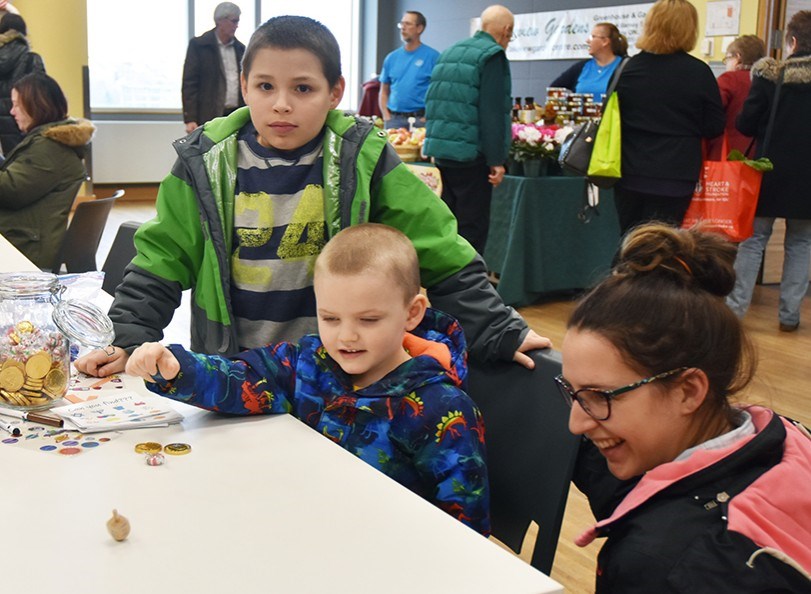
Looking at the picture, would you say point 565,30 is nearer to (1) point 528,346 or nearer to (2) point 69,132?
(2) point 69,132

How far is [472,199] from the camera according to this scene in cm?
494

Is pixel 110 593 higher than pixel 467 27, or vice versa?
pixel 467 27

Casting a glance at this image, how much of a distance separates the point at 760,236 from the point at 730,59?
54.4 inches

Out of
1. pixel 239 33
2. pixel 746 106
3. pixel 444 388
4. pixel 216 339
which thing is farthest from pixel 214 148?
pixel 239 33

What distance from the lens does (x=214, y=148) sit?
68.9 inches

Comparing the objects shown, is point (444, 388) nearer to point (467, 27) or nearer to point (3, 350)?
point (3, 350)

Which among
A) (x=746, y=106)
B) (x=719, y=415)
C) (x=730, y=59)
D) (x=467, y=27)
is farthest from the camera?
(x=467, y=27)

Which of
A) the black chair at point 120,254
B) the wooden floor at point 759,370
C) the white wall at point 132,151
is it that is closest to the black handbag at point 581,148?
the wooden floor at point 759,370

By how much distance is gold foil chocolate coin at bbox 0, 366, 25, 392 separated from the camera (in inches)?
55.0

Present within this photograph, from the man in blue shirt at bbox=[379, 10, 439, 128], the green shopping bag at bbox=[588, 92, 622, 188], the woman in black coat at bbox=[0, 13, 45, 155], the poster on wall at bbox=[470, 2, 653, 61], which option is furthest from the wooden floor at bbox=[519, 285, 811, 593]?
the woman in black coat at bbox=[0, 13, 45, 155]

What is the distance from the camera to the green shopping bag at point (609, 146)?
169 inches

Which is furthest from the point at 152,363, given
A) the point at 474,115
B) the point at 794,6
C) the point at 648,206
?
the point at 794,6

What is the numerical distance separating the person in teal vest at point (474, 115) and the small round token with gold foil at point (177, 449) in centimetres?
369

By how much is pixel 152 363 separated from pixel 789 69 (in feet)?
14.0
